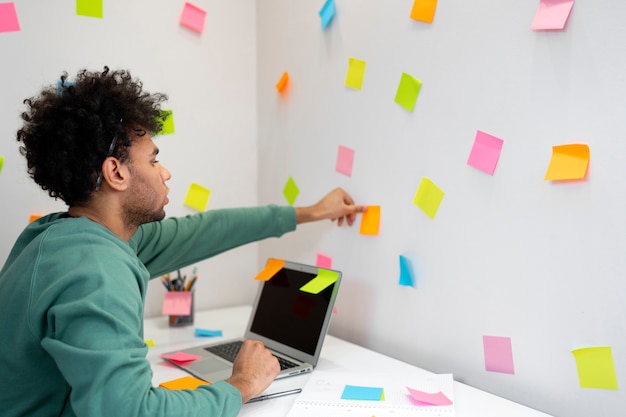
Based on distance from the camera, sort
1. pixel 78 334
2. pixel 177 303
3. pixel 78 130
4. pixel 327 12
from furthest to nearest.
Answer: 1. pixel 177 303
2. pixel 327 12
3. pixel 78 130
4. pixel 78 334

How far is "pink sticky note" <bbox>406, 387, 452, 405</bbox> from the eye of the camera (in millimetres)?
1036

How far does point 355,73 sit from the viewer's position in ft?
4.77

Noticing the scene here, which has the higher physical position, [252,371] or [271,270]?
[271,270]

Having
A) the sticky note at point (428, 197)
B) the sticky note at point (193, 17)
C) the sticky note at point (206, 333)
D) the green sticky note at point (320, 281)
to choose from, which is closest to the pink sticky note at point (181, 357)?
the sticky note at point (206, 333)

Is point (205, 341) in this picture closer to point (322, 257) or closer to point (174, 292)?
point (174, 292)

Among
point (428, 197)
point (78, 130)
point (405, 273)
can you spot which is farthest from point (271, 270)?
point (78, 130)

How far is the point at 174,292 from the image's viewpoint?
1652mm

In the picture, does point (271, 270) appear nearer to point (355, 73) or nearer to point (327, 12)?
point (355, 73)

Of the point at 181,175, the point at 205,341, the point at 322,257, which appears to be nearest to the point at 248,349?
the point at 205,341

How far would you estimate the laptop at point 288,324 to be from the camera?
1.27 metres

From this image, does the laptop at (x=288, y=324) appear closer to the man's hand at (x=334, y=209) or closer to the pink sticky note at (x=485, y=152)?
the man's hand at (x=334, y=209)

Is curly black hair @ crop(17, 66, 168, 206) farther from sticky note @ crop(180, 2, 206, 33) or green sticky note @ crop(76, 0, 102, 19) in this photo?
sticky note @ crop(180, 2, 206, 33)

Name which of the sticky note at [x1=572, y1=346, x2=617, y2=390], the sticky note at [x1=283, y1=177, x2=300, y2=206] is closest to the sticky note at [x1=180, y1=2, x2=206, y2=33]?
the sticky note at [x1=283, y1=177, x2=300, y2=206]

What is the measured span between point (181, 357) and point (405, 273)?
577 millimetres
